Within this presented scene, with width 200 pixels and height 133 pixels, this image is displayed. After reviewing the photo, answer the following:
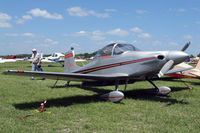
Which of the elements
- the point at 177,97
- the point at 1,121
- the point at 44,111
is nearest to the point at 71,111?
the point at 44,111

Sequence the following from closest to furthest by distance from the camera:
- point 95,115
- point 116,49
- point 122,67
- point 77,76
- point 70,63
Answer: point 95,115 < point 77,76 < point 122,67 < point 116,49 < point 70,63

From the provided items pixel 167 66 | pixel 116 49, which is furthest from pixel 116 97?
pixel 116 49

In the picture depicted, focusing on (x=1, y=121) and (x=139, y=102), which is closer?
(x=1, y=121)

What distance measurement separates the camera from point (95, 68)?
11664 mm

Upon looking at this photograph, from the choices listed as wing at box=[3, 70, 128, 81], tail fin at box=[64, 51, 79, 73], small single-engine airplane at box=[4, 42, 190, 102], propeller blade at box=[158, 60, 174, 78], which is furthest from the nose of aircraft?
tail fin at box=[64, 51, 79, 73]

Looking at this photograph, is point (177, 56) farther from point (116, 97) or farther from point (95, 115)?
point (95, 115)

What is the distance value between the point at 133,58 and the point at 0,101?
431 centimetres

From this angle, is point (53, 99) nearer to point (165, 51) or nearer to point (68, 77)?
point (68, 77)

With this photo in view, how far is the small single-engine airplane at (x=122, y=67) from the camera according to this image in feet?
31.8

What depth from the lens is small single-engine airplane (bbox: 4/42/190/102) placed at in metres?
9.68

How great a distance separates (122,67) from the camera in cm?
1065

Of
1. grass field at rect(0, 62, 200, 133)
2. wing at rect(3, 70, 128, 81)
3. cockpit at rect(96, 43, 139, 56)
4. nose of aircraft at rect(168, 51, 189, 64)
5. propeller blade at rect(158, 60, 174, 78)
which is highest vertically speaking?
cockpit at rect(96, 43, 139, 56)

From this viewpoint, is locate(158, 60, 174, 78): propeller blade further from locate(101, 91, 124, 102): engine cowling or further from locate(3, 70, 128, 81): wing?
locate(101, 91, 124, 102): engine cowling

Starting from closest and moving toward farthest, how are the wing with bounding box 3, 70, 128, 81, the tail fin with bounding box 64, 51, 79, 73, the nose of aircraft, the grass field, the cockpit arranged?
the grass field → the wing with bounding box 3, 70, 128, 81 → the nose of aircraft → the cockpit → the tail fin with bounding box 64, 51, 79, 73
